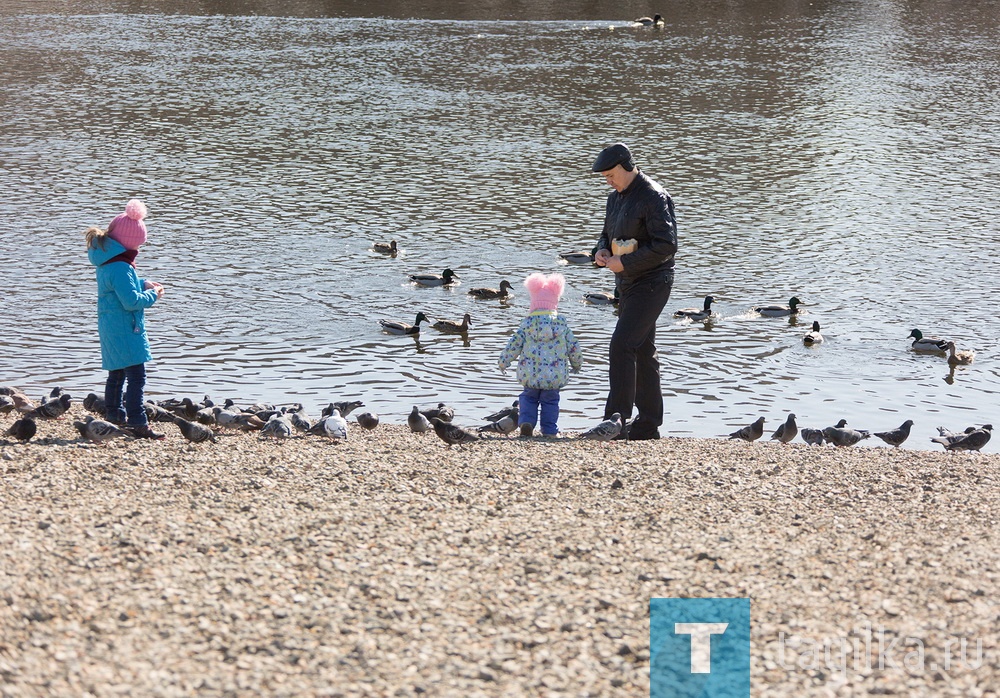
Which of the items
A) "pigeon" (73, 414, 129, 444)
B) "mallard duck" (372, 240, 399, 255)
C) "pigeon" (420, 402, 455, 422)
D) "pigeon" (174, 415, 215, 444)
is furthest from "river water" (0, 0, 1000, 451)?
"pigeon" (73, 414, 129, 444)

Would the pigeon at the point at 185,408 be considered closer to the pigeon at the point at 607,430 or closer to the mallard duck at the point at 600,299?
the pigeon at the point at 607,430

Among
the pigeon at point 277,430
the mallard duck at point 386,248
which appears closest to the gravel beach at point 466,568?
the pigeon at point 277,430

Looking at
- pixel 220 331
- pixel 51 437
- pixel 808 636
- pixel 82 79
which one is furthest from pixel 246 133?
pixel 808 636

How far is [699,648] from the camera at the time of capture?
21.3ft

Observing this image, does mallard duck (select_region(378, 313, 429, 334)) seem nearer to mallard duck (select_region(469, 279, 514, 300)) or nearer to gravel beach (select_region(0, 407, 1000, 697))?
mallard duck (select_region(469, 279, 514, 300))

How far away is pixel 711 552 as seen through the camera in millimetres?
7645

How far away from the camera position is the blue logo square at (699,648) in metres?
6.17

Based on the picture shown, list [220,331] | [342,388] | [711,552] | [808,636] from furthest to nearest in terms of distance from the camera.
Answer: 1. [220,331]
2. [342,388]
3. [711,552]
4. [808,636]

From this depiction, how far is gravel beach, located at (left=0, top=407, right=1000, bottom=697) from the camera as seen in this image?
6141mm

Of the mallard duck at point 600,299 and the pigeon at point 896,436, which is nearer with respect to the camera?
the pigeon at point 896,436

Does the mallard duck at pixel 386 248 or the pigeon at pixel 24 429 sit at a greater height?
the mallard duck at pixel 386 248

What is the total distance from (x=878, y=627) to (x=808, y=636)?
0.38 metres

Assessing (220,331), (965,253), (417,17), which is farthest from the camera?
(417,17)

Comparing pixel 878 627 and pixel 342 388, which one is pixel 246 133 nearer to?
pixel 342 388
